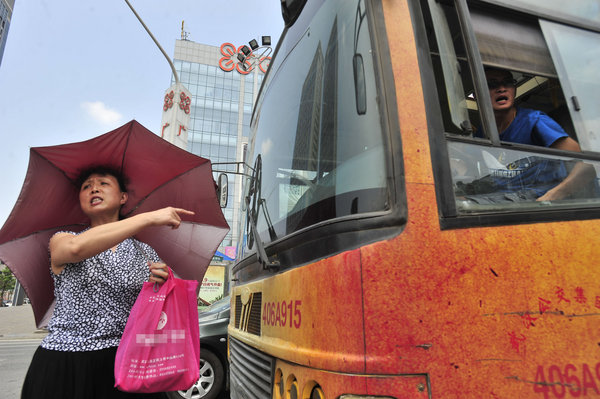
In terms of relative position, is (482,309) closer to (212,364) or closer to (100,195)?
(100,195)

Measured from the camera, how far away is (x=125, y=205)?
7.02 feet

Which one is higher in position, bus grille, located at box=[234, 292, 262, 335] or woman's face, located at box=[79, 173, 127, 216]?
woman's face, located at box=[79, 173, 127, 216]

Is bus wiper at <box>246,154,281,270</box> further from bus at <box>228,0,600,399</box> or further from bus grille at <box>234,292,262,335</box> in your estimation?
bus grille at <box>234,292,262,335</box>

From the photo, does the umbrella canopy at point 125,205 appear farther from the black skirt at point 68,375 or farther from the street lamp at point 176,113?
the street lamp at point 176,113

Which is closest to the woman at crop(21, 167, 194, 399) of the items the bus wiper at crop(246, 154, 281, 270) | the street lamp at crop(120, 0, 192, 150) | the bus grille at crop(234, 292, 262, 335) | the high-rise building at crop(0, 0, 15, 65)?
the bus wiper at crop(246, 154, 281, 270)

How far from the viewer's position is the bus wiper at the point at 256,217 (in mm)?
1810

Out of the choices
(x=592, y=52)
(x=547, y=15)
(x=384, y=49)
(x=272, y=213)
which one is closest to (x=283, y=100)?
(x=272, y=213)

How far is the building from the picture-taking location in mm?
50281

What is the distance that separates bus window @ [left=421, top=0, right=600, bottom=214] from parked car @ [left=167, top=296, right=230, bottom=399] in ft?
12.7

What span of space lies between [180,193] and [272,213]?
599 mm

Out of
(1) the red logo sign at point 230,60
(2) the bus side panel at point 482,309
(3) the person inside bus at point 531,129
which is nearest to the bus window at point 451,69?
(3) the person inside bus at point 531,129

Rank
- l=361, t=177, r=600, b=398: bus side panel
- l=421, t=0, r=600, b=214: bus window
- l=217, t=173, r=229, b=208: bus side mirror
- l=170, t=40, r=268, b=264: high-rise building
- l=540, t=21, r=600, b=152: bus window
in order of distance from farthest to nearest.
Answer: l=170, t=40, r=268, b=264: high-rise building < l=217, t=173, r=229, b=208: bus side mirror < l=540, t=21, r=600, b=152: bus window < l=421, t=0, r=600, b=214: bus window < l=361, t=177, r=600, b=398: bus side panel

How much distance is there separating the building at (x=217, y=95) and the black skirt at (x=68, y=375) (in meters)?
47.9

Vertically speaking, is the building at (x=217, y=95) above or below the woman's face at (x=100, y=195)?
above
